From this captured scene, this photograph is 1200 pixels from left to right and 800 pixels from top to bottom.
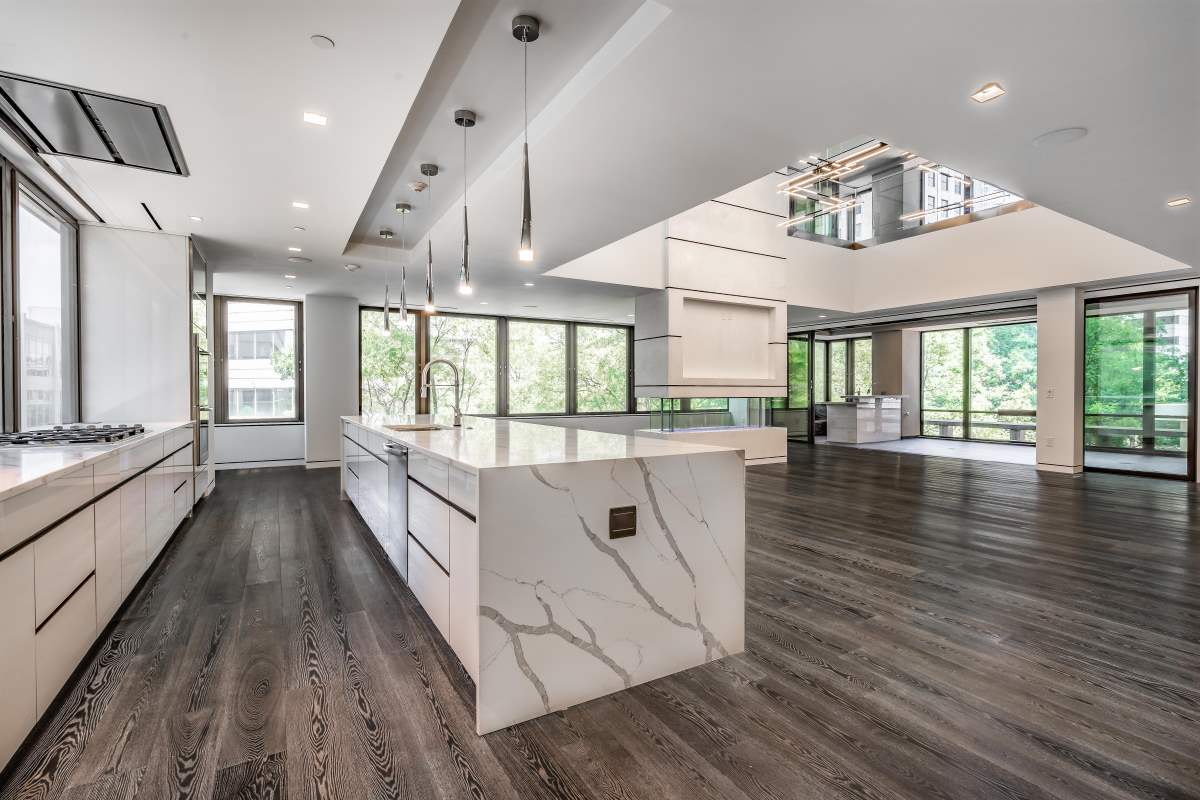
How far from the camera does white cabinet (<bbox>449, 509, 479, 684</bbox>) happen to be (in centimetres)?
185

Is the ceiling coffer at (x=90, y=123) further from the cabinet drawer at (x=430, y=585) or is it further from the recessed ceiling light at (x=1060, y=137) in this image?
the recessed ceiling light at (x=1060, y=137)

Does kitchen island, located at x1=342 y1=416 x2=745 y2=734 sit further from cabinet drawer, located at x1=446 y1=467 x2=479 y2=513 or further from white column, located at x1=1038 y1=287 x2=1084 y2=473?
white column, located at x1=1038 y1=287 x2=1084 y2=473

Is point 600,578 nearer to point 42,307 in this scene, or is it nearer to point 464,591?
point 464,591

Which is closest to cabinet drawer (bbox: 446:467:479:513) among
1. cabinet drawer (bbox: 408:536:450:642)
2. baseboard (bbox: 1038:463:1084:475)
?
cabinet drawer (bbox: 408:536:450:642)

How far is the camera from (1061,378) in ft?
24.4

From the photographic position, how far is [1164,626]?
2.58 m

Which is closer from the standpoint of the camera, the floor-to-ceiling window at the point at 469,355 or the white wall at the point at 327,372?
the white wall at the point at 327,372

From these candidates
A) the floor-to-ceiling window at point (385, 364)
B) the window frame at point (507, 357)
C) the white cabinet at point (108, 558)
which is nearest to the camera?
the white cabinet at point (108, 558)

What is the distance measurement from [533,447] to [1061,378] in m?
8.24

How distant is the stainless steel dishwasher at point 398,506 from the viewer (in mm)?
2959

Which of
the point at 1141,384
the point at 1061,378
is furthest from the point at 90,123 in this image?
the point at 1141,384

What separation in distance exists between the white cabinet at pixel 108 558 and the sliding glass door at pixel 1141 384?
406 inches

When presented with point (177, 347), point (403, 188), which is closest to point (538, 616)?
point (403, 188)

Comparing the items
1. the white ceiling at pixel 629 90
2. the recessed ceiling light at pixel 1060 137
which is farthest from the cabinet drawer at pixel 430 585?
the recessed ceiling light at pixel 1060 137
